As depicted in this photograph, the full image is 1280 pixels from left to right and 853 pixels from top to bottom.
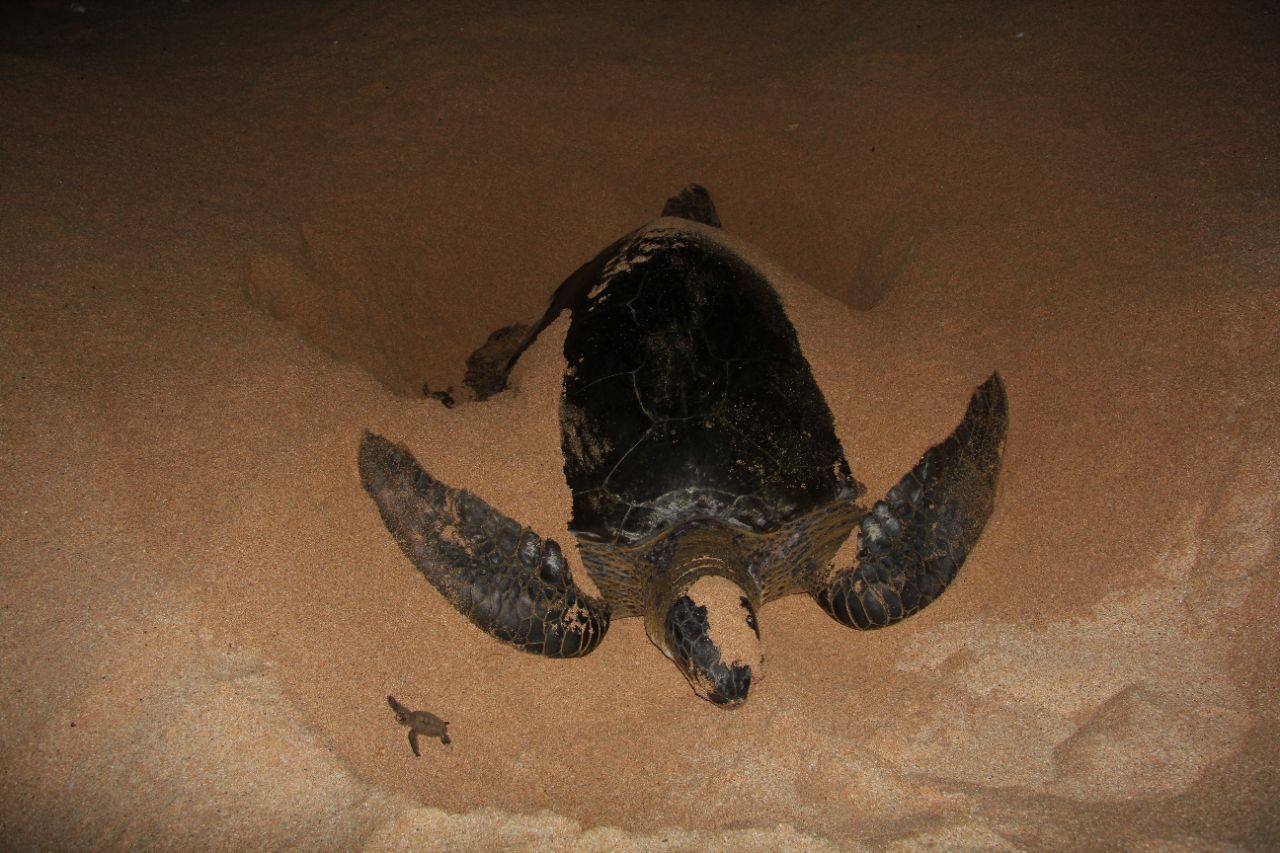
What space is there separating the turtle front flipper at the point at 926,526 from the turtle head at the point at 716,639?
529 mm

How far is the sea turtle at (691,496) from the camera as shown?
257 cm

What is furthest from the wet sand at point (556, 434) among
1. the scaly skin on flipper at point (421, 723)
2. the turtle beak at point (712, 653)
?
the turtle beak at point (712, 653)

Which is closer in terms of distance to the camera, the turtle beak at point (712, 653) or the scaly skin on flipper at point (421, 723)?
the turtle beak at point (712, 653)

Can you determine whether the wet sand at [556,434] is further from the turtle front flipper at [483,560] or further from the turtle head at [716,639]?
the turtle head at [716,639]

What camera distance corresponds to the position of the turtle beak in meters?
2.17

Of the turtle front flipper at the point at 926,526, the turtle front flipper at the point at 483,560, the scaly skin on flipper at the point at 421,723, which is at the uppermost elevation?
the turtle front flipper at the point at 926,526

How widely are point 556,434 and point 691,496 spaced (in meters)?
0.65

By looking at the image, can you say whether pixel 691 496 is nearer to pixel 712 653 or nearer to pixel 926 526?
pixel 712 653

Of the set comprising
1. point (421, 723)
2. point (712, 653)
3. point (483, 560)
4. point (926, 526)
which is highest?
point (926, 526)

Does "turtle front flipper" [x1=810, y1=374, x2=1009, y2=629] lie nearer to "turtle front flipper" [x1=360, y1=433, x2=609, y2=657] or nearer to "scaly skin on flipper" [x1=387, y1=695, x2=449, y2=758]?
"turtle front flipper" [x1=360, y1=433, x2=609, y2=657]

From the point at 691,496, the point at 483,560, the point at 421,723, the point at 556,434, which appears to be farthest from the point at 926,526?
the point at 421,723

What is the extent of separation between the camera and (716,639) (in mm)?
2240

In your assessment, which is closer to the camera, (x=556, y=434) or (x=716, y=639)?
(x=716, y=639)

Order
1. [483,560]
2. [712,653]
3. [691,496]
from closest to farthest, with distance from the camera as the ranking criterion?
[712,653], [691,496], [483,560]
